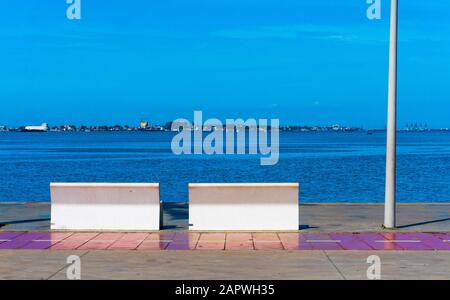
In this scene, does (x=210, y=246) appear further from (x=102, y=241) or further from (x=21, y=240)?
(x=21, y=240)

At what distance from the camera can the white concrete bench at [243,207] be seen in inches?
560

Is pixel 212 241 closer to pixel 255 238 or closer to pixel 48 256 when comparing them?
pixel 255 238

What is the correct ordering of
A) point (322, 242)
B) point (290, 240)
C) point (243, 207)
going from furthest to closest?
1. point (243, 207)
2. point (290, 240)
3. point (322, 242)

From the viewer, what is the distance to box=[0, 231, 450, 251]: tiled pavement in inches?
484

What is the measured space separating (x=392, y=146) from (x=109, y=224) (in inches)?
241

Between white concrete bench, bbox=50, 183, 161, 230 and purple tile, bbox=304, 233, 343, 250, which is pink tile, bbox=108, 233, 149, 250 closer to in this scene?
white concrete bench, bbox=50, 183, 161, 230

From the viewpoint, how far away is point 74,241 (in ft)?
42.6

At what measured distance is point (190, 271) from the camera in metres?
10.1

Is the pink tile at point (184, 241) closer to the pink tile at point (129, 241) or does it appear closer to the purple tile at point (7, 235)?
the pink tile at point (129, 241)

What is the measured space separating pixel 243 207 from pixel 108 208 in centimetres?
279

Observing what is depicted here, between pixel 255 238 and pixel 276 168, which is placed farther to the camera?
pixel 276 168

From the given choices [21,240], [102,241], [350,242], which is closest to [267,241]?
[350,242]

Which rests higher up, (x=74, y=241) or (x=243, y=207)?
(x=243, y=207)

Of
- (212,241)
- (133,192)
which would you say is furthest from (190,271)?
(133,192)
